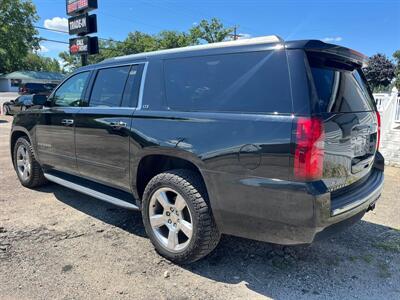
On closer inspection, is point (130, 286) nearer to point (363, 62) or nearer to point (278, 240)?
point (278, 240)

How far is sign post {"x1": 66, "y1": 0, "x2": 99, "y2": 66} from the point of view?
11.9 m

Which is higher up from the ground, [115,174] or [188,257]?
[115,174]

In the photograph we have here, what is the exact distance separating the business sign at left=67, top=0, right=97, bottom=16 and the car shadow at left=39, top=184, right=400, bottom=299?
986 cm

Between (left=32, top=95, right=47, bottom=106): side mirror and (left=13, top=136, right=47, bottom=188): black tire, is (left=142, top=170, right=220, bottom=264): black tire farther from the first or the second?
(left=13, top=136, right=47, bottom=188): black tire

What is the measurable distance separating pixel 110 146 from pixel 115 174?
31 cm

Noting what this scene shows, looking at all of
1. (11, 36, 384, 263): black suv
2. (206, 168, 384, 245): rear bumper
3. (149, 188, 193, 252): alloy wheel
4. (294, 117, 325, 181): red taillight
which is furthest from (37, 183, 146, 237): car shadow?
(294, 117, 325, 181): red taillight

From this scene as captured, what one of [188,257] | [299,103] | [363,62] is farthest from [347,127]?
[188,257]

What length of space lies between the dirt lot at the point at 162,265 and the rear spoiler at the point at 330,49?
1.89m

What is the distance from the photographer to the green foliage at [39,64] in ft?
255

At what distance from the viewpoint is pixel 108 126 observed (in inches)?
148

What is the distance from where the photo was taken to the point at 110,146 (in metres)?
3.76

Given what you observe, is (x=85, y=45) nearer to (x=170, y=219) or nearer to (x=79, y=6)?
(x=79, y=6)

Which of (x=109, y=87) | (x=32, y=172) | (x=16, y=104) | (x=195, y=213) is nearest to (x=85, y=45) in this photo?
(x=32, y=172)

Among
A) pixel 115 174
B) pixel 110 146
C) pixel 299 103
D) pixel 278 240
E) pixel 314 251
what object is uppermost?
pixel 299 103
